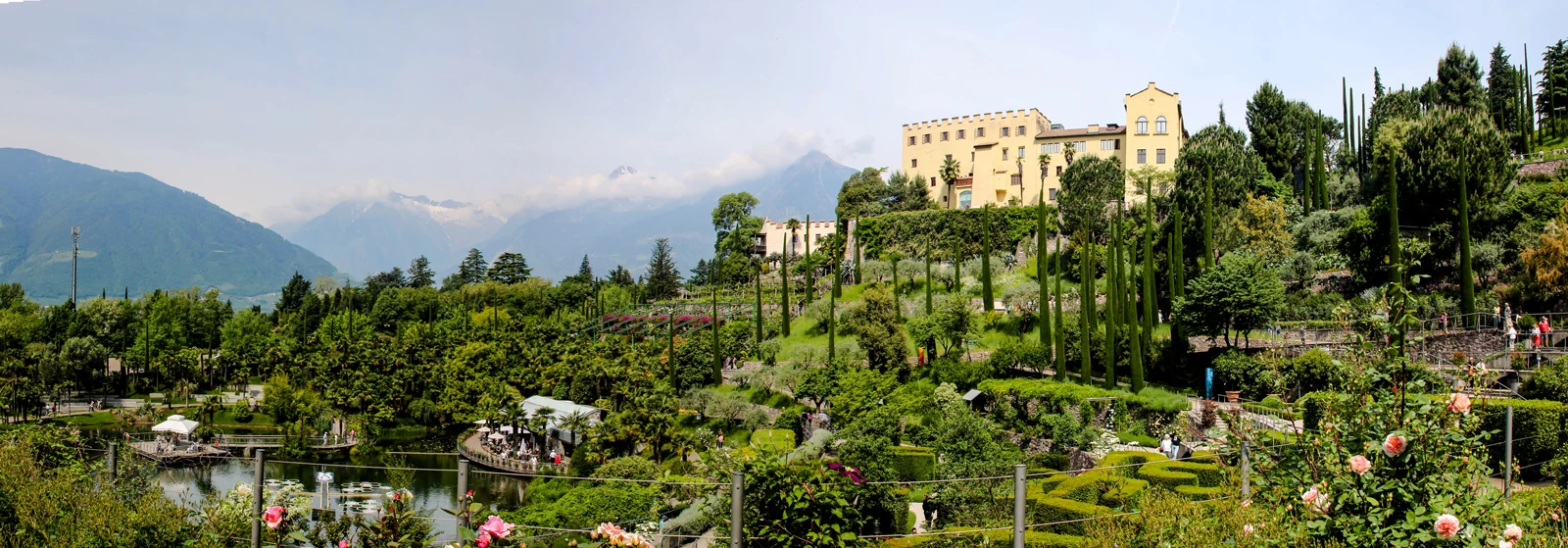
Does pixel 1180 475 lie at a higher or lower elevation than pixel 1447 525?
lower

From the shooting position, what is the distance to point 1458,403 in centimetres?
434

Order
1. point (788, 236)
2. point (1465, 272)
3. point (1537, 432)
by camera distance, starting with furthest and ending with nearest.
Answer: point (788, 236)
point (1465, 272)
point (1537, 432)

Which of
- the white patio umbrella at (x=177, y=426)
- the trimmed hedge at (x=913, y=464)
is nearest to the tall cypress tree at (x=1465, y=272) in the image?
the trimmed hedge at (x=913, y=464)

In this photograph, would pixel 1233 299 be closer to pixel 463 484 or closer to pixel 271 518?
pixel 463 484

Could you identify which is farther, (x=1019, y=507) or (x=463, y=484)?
(x=1019, y=507)

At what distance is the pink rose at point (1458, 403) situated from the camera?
170 inches

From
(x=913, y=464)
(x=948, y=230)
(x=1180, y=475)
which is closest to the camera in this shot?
(x=1180, y=475)

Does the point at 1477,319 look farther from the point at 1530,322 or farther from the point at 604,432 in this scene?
the point at 604,432

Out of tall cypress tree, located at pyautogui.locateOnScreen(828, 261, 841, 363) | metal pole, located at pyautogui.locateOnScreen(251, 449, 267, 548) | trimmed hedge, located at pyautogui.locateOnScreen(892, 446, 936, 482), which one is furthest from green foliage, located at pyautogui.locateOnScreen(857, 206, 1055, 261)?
metal pole, located at pyautogui.locateOnScreen(251, 449, 267, 548)

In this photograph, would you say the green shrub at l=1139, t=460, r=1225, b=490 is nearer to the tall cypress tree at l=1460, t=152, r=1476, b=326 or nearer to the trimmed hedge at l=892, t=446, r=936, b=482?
the trimmed hedge at l=892, t=446, r=936, b=482

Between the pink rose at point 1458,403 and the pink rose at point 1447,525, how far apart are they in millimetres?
559

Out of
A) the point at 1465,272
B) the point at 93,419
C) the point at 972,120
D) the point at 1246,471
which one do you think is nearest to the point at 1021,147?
the point at 972,120

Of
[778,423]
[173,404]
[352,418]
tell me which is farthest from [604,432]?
[173,404]

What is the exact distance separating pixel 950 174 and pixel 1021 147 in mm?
4364
